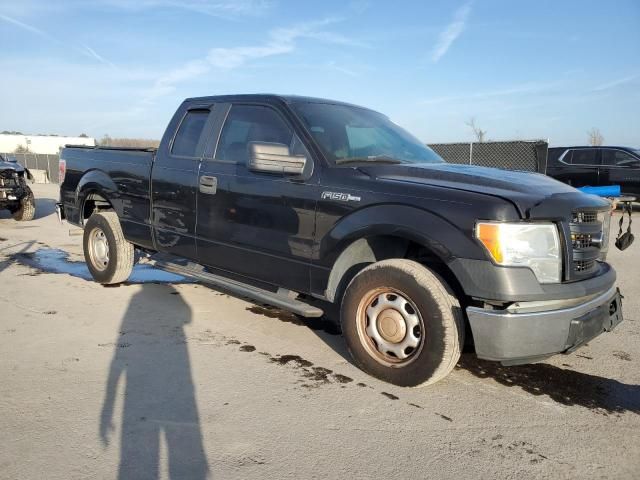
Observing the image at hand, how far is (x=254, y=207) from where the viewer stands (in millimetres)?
3893

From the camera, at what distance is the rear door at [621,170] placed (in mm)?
15000

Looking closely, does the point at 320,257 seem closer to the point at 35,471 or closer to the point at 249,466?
the point at 249,466

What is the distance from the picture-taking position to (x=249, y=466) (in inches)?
93.2

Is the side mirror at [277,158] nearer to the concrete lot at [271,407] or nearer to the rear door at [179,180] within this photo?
the rear door at [179,180]

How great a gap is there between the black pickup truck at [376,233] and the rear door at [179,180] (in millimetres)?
17

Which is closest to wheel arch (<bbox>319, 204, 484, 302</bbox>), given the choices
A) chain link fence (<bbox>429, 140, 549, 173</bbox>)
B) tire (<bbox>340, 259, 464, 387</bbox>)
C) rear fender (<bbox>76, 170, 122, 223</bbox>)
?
tire (<bbox>340, 259, 464, 387</bbox>)

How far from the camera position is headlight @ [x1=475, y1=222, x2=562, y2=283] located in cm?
276

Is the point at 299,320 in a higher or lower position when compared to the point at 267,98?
lower

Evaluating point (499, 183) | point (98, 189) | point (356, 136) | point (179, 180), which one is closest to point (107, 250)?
point (98, 189)

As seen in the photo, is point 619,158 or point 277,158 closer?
point 277,158

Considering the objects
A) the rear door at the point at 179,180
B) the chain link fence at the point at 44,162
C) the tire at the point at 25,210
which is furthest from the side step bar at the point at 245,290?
the chain link fence at the point at 44,162

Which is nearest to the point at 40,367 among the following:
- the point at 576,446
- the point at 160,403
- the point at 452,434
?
the point at 160,403

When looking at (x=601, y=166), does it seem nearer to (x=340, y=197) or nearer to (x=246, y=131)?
(x=246, y=131)

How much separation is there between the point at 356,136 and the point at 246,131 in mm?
932
